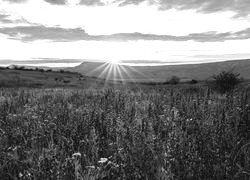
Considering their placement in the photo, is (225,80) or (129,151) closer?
(129,151)

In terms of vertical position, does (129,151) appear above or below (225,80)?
above

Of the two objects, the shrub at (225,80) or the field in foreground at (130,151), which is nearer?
the field in foreground at (130,151)

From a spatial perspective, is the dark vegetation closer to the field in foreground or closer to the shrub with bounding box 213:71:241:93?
the field in foreground

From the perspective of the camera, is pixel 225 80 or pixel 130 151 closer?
pixel 130 151

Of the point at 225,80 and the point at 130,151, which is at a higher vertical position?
the point at 130,151

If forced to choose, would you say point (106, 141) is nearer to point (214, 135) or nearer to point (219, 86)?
point (214, 135)

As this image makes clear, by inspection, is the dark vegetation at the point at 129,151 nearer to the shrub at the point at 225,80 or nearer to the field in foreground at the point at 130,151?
the field in foreground at the point at 130,151

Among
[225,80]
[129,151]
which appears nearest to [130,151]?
Result: [129,151]

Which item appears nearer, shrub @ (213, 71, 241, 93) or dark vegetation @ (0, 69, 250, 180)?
dark vegetation @ (0, 69, 250, 180)

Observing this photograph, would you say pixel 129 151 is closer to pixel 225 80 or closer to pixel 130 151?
pixel 130 151

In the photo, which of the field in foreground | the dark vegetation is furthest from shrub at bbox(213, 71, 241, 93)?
the field in foreground

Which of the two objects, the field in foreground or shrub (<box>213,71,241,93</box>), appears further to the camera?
shrub (<box>213,71,241,93</box>)

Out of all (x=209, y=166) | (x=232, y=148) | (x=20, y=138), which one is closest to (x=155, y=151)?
(x=209, y=166)

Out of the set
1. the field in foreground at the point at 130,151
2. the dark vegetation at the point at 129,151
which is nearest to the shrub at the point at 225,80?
the dark vegetation at the point at 129,151
